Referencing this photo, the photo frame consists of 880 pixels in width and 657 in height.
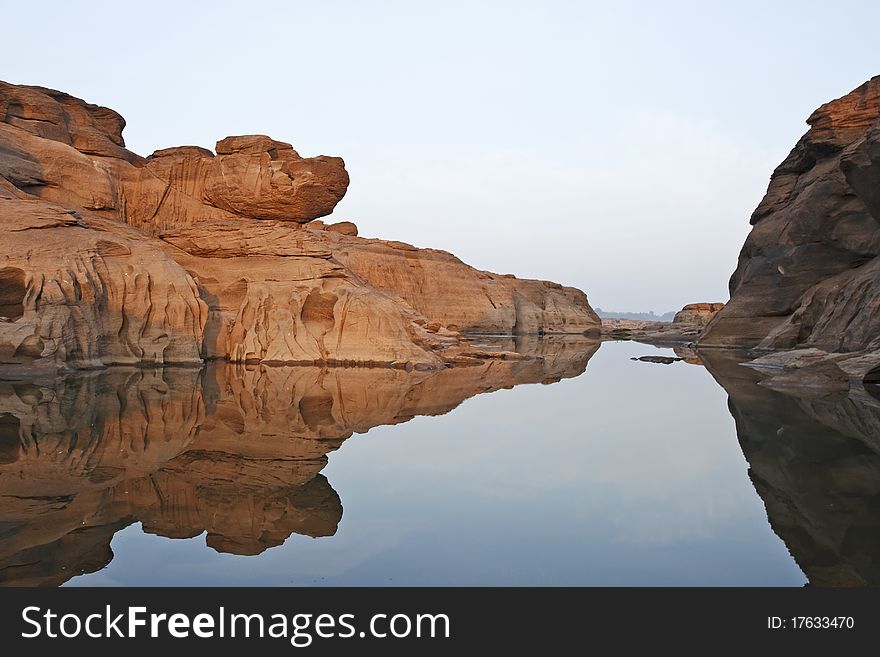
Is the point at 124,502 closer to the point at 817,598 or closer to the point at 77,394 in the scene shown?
the point at 817,598

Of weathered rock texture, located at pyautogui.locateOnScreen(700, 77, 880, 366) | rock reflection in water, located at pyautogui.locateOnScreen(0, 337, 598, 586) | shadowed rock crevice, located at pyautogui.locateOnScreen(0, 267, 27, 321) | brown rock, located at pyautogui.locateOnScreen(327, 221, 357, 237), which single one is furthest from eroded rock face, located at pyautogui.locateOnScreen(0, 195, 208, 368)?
brown rock, located at pyautogui.locateOnScreen(327, 221, 357, 237)

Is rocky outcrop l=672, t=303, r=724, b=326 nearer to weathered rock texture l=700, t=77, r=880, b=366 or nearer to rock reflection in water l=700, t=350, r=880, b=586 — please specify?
weathered rock texture l=700, t=77, r=880, b=366

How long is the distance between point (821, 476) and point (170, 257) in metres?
20.7

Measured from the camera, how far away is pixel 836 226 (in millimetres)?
32000

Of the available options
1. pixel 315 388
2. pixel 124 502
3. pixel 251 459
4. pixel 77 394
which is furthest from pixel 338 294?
pixel 124 502

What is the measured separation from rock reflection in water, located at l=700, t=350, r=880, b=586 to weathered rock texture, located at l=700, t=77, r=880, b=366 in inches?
445

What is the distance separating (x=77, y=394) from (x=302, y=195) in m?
14.2

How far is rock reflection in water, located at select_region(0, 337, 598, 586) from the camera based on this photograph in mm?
5527

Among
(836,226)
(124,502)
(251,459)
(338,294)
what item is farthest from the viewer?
(836,226)

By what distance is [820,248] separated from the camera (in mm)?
33406

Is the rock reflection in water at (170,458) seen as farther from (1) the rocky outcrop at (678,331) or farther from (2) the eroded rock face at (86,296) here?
(1) the rocky outcrop at (678,331)

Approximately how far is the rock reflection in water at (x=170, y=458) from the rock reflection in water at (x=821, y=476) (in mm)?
3879

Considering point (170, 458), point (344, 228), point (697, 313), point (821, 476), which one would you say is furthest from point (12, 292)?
point (697, 313)

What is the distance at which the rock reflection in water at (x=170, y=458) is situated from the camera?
5.53m
